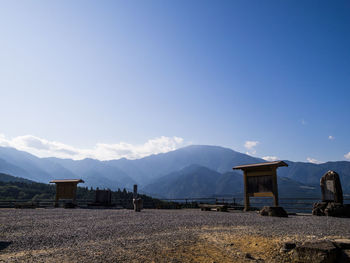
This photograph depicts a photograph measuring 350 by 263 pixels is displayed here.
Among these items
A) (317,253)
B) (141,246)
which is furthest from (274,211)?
(141,246)

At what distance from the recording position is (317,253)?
5570 millimetres

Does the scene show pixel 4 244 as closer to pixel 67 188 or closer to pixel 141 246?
pixel 141 246

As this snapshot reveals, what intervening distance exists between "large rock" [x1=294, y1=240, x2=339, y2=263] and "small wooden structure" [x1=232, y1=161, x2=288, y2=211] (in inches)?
535

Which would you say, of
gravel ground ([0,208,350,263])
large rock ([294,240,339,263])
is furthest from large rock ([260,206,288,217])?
large rock ([294,240,339,263])

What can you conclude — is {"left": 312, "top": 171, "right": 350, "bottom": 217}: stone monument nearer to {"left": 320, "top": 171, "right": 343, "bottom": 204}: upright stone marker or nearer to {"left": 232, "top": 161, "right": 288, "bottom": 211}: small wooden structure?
{"left": 320, "top": 171, "right": 343, "bottom": 204}: upright stone marker

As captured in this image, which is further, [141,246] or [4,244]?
[4,244]

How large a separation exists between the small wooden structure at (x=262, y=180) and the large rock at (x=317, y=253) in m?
13.6

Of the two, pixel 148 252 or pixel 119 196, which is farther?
pixel 119 196

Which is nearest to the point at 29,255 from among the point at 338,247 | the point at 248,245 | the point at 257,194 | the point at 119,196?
the point at 248,245

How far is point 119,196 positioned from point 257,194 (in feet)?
133

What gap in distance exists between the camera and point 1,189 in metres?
62.8

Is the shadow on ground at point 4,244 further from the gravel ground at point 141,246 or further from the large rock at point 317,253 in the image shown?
the large rock at point 317,253

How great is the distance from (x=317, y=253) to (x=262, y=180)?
14.8m

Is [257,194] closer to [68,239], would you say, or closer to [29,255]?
[68,239]
